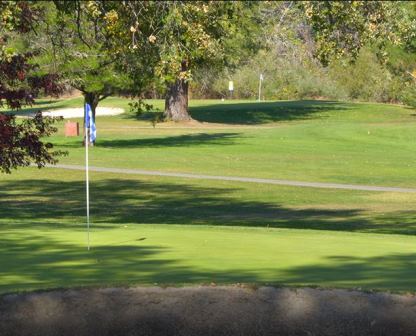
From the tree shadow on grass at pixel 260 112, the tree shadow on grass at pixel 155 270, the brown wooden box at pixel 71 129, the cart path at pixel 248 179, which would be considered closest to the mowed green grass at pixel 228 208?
the tree shadow on grass at pixel 155 270

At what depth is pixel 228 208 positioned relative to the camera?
27.7 meters

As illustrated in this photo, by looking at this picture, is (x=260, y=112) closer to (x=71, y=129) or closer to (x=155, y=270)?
(x=71, y=129)

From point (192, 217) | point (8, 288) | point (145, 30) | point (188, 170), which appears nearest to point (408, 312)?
point (8, 288)

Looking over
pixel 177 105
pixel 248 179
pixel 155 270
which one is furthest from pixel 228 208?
pixel 177 105

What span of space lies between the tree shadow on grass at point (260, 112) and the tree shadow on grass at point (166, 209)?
3432 centimetres

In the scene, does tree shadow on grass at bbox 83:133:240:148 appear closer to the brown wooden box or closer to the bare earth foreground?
the brown wooden box

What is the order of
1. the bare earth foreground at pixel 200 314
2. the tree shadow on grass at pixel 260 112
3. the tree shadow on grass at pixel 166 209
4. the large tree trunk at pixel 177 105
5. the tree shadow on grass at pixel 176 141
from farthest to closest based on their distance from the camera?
the tree shadow on grass at pixel 260 112, the large tree trunk at pixel 177 105, the tree shadow on grass at pixel 176 141, the tree shadow on grass at pixel 166 209, the bare earth foreground at pixel 200 314

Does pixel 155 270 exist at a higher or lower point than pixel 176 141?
higher

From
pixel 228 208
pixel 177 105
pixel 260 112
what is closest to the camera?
pixel 228 208

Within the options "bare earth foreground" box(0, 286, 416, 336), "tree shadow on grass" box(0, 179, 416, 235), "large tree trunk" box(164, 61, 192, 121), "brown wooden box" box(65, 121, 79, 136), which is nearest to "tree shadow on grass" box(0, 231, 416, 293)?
"bare earth foreground" box(0, 286, 416, 336)

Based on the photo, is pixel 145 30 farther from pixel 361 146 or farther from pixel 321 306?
pixel 361 146

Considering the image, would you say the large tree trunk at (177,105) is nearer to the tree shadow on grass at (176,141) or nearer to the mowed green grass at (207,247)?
the tree shadow on grass at (176,141)

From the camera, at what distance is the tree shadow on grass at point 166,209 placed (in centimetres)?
2422

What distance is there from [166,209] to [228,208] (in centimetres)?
148
